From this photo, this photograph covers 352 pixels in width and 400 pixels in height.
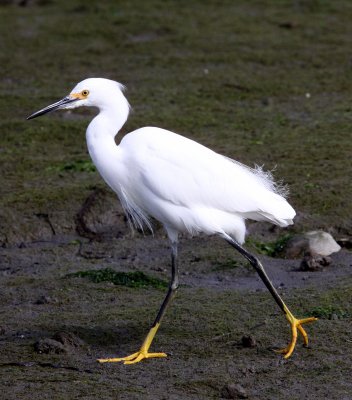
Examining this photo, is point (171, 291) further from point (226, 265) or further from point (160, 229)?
point (160, 229)

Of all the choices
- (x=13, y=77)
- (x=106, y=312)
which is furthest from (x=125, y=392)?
(x=13, y=77)

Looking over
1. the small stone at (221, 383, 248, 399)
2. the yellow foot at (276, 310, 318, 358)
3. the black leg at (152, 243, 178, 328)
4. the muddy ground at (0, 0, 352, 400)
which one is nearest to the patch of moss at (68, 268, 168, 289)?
the muddy ground at (0, 0, 352, 400)

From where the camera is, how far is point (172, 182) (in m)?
5.45

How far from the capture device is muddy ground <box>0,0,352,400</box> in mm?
5188

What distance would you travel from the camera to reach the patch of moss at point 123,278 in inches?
255

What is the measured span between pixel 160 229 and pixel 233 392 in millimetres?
2803

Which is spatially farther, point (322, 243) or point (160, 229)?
point (160, 229)

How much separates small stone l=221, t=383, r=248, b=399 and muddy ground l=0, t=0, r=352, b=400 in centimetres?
1

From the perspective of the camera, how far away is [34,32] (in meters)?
13.5

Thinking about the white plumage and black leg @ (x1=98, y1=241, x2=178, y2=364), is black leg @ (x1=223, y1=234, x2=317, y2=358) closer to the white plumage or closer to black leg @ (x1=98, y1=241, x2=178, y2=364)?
the white plumage

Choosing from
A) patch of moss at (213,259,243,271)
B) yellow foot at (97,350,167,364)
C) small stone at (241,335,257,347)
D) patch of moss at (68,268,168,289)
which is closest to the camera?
yellow foot at (97,350,167,364)

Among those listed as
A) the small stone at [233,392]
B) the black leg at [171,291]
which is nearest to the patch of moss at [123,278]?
the black leg at [171,291]

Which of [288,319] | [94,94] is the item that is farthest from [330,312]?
[94,94]

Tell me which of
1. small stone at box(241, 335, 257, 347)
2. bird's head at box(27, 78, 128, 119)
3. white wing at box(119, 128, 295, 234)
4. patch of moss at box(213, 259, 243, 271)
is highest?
bird's head at box(27, 78, 128, 119)
